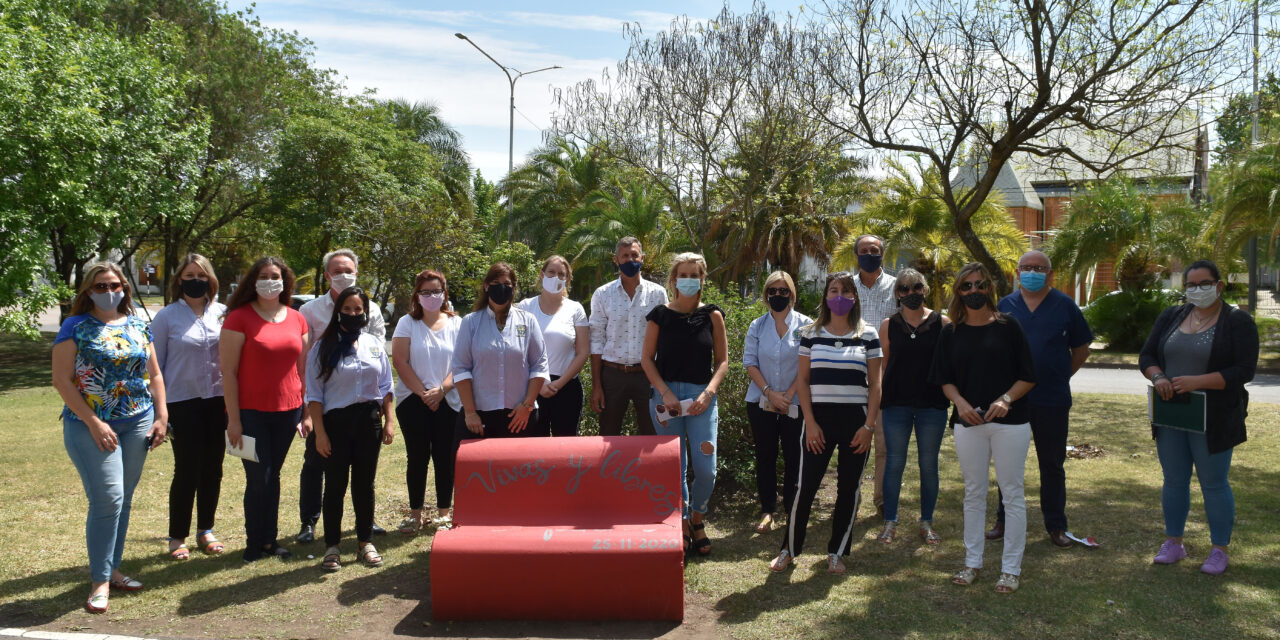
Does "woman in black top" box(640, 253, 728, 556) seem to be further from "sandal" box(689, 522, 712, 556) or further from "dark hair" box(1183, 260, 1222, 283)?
"dark hair" box(1183, 260, 1222, 283)

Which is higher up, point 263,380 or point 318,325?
point 318,325

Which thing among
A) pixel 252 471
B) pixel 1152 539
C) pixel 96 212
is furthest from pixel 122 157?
pixel 1152 539

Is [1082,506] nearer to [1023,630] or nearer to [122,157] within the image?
[1023,630]

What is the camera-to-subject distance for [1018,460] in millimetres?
5273

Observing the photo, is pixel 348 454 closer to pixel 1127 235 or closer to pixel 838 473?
pixel 838 473

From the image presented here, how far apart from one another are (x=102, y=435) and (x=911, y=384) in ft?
16.0

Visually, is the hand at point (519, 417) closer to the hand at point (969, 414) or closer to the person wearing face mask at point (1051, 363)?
the hand at point (969, 414)

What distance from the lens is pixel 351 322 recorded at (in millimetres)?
5820

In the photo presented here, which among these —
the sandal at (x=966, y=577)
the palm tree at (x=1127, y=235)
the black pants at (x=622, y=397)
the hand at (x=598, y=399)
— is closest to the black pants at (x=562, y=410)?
the hand at (x=598, y=399)

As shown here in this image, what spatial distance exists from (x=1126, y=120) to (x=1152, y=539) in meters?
6.56

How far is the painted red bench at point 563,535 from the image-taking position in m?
4.82

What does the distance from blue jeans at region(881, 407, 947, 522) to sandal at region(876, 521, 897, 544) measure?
0.11 metres

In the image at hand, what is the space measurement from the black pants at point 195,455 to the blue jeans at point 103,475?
611 mm

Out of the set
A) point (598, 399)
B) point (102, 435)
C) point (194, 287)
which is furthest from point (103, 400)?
point (598, 399)
